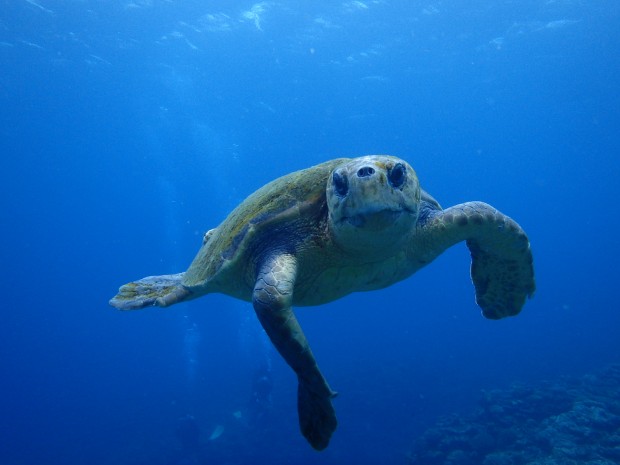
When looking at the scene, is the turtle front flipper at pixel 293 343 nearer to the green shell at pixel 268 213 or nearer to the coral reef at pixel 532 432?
the green shell at pixel 268 213

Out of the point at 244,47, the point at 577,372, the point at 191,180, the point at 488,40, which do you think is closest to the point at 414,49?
the point at 488,40

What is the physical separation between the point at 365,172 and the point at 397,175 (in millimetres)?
254

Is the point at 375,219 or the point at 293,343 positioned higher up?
the point at 375,219

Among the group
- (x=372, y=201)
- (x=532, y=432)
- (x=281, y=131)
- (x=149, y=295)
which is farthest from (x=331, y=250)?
(x=281, y=131)

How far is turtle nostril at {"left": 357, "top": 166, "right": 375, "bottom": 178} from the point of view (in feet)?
8.38

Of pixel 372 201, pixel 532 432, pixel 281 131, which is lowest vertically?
pixel 532 432

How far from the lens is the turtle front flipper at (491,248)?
3.42 m

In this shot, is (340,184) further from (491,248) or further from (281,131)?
(281,131)

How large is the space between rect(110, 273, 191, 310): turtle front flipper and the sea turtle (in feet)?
0.05

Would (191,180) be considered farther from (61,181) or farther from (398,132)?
(398,132)

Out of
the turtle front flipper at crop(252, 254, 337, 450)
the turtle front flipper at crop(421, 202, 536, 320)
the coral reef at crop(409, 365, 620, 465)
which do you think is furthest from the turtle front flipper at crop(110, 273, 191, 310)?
the coral reef at crop(409, 365, 620, 465)

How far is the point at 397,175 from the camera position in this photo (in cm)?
268

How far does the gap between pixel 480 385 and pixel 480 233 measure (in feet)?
56.9

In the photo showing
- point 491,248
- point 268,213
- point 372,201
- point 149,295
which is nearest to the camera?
point 372,201
